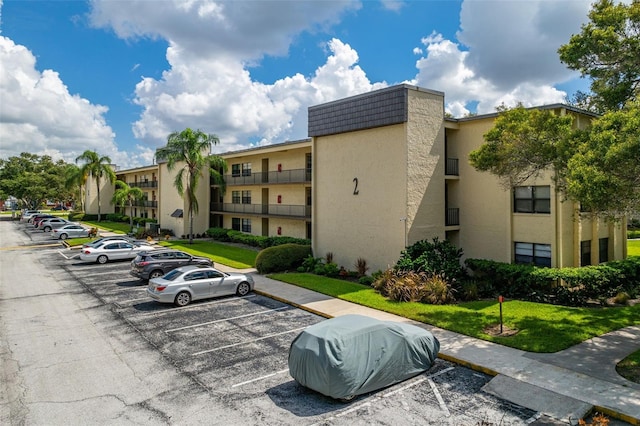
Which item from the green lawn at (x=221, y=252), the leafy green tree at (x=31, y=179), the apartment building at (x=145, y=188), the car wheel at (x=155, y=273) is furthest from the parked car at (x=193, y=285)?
the leafy green tree at (x=31, y=179)

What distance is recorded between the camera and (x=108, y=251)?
28.4 metres

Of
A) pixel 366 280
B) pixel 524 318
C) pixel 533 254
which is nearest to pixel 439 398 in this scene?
pixel 524 318

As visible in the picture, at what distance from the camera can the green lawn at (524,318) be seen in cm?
1259

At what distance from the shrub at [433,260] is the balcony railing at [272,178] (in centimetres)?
1333

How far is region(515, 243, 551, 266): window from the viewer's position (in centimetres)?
1938

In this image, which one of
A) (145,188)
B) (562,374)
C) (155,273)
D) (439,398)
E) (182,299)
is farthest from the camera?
(145,188)

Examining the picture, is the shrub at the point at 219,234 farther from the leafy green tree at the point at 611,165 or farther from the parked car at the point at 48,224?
the leafy green tree at the point at 611,165

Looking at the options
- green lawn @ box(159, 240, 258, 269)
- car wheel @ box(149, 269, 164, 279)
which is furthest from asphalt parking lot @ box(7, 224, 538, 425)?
green lawn @ box(159, 240, 258, 269)

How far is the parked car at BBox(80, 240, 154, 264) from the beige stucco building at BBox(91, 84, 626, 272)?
13.4m

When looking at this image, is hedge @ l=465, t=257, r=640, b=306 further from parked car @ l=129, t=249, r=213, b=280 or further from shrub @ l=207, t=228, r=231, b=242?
shrub @ l=207, t=228, r=231, b=242

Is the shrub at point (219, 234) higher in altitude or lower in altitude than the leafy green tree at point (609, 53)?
lower

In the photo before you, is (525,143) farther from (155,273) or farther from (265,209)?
(265,209)

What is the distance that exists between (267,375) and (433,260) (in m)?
11.1

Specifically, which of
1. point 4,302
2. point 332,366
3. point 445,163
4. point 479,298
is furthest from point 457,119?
point 4,302
